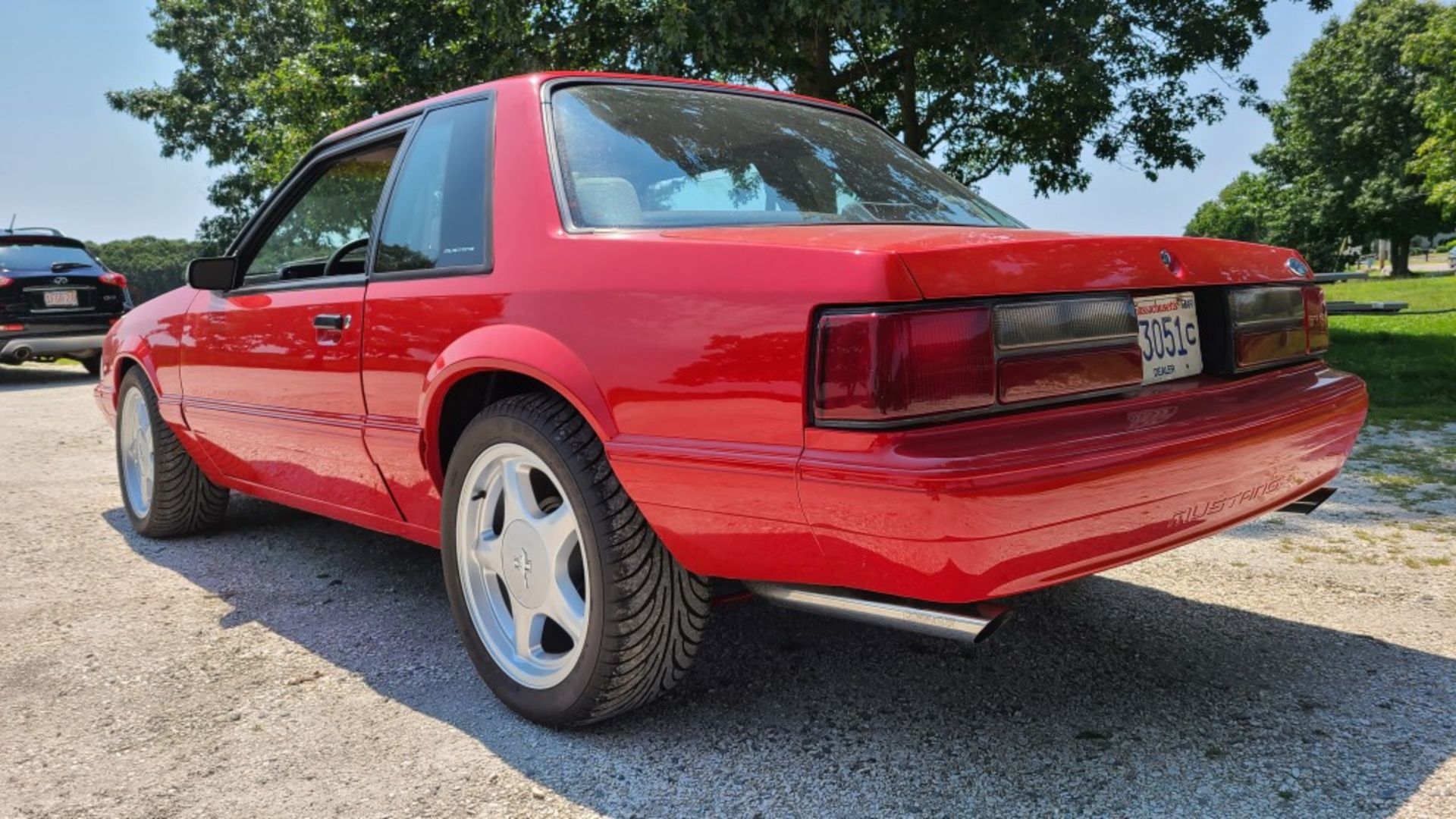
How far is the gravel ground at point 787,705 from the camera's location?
214 centimetres

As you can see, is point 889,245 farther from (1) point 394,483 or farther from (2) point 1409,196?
(2) point 1409,196

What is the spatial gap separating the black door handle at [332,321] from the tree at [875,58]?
→ 6029 millimetres

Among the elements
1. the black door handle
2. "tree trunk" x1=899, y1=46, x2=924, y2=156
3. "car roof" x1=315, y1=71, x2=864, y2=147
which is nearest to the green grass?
"tree trunk" x1=899, y1=46, x2=924, y2=156

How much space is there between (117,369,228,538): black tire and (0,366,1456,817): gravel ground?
416 mm

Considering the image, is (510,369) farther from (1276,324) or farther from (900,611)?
(1276,324)

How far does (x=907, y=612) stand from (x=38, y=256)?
44.4ft

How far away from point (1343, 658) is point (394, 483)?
259cm

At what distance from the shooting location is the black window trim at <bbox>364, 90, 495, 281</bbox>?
264 centimetres

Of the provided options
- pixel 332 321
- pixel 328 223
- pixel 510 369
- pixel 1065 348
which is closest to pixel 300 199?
pixel 328 223

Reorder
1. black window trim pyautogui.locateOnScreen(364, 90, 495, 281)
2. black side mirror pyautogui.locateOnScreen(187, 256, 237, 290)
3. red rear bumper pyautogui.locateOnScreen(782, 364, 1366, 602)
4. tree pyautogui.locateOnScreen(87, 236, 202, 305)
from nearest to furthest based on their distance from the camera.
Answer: red rear bumper pyautogui.locateOnScreen(782, 364, 1366, 602)
black window trim pyautogui.locateOnScreen(364, 90, 495, 281)
black side mirror pyautogui.locateOnScreen(187, 256, 237, 290)
tree pyautogui.locateOnScreen(87, 236, 202, 305)

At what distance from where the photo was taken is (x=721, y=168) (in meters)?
2.62

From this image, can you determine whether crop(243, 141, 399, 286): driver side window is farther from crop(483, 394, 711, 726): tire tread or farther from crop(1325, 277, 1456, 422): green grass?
crop(1325, 277, 1456, 422): green grass

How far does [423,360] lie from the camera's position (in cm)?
273

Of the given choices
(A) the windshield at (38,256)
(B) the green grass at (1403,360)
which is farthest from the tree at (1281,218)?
(A) the windshield at (38,256)
